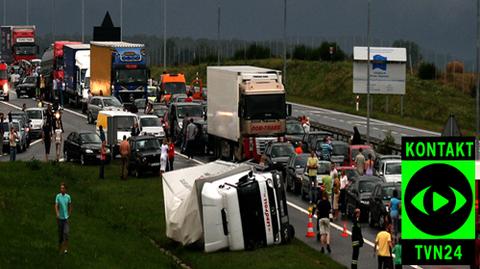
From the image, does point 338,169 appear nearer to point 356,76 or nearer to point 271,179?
point 271,179

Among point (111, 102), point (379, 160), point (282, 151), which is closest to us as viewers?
point (379, 160)

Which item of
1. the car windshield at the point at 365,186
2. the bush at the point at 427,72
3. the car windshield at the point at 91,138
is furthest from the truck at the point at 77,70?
the car windshield at the point at 365,186

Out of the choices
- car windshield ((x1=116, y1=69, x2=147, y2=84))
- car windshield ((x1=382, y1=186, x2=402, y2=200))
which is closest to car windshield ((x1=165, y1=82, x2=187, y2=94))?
car windshield ((x1=116, y1=69, x2=147, y2=84))

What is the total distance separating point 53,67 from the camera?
3521 inches

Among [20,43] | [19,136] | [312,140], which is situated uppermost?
[20,43]

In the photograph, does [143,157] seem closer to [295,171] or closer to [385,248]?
[295,171]

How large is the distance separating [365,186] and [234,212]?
7085 millimetres

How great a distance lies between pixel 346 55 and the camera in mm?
130625

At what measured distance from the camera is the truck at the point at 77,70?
81.3 meters

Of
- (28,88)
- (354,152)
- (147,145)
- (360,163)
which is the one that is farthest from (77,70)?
(360,163)

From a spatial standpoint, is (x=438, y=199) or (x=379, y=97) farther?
(x=379, y=97)

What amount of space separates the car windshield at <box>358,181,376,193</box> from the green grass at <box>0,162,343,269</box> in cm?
502

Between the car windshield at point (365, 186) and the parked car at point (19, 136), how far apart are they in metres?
21.2

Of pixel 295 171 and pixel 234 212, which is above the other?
pixel 234 212
